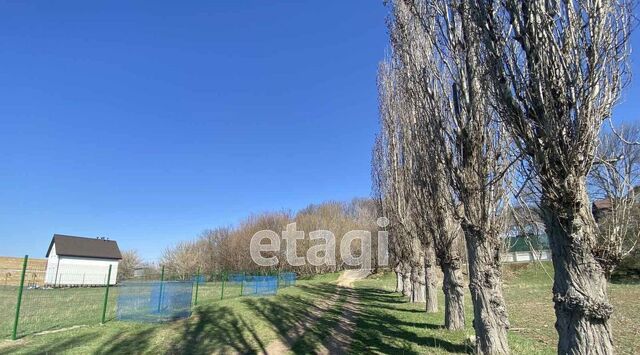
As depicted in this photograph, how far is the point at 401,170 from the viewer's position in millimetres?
18531

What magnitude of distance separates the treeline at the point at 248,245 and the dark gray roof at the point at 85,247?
23.5 feet

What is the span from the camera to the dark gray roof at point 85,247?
Answer: 45.1 meters

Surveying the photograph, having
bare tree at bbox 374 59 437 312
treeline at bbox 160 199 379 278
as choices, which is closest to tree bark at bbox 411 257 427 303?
bare tree at bbox 374 59 437 312

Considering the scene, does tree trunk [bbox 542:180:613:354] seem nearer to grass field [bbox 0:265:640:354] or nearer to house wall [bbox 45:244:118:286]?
grass field [bbox 0:265:640:354]

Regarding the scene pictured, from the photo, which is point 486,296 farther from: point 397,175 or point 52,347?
point 397,175

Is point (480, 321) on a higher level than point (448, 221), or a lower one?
lower

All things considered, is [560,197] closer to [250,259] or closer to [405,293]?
[405,293]

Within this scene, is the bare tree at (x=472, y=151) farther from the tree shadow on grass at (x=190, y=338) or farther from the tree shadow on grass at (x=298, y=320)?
the tree shadow on grass at (x=190, y=338)

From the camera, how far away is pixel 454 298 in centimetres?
985

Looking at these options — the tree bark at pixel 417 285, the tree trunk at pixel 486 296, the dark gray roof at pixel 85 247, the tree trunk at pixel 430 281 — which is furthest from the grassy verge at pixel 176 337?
the dark gray roof at pixel 85 247

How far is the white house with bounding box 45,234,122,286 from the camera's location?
128ft

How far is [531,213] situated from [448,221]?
519 centimetres

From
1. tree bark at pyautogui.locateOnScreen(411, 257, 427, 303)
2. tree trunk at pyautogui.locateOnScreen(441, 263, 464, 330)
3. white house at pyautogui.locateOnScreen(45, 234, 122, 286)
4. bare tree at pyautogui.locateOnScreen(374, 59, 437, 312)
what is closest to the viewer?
tree trunk at pyautogui.locateOnScreen(441, 263, 464, 330)

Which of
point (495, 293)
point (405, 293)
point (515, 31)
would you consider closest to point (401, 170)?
point (405, 293)
